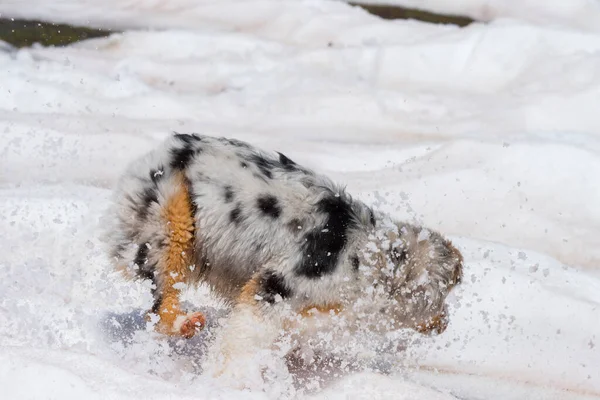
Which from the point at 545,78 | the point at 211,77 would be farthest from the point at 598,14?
the point at 211,77

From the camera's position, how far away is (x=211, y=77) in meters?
7.09

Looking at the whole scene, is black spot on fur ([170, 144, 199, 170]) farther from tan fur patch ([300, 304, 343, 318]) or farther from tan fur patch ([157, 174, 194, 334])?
tan fur patch ([300, 304, 343, 318])

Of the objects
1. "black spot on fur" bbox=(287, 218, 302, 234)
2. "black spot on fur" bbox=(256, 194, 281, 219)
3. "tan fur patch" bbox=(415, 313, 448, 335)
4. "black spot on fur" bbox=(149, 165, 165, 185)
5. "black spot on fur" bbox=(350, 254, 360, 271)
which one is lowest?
"tan fur patch" bbox=(415, 313, 448, 335)

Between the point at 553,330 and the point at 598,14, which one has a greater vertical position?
the point at 598,14

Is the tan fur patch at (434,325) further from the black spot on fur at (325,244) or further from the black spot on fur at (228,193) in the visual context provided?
the black spot on fur at (228,193)

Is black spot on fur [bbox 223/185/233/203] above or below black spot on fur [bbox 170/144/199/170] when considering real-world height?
below

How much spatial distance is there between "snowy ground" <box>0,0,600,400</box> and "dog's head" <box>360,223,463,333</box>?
413mm

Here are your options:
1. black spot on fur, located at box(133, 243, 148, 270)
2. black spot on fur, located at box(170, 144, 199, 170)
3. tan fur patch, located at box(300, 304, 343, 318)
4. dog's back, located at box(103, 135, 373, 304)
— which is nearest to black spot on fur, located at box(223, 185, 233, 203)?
dog's back, located at box(103, 135, 373, 304)

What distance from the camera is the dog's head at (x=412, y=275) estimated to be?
160 inches

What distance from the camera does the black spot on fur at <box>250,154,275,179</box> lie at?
4125mm

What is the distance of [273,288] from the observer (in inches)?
157

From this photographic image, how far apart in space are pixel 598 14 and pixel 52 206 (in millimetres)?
5421

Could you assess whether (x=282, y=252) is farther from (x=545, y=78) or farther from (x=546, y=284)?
(x=545, y=78)

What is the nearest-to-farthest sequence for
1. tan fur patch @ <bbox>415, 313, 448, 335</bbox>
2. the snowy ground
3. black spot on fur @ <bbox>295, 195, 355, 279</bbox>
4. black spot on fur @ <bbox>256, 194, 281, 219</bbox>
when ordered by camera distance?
black spot on fur @ <bbox>295, 195, 355, 279</bbox> → black spot on fur @ <bbox>256, 194, 281, 219</bbox> → tan fur patch @ <bbox>415, 313, 448, 335</bbox> → the snowy ground
